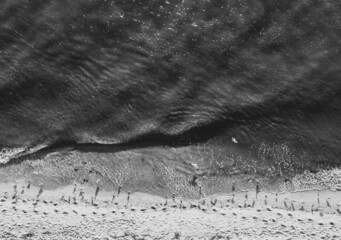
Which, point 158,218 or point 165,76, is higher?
point 165,76

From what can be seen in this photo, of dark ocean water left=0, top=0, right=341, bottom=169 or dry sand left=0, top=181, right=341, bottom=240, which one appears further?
dark ocean water left=0, top=0, right=341, bottom=169

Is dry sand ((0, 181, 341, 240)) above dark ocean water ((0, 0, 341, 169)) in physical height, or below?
below

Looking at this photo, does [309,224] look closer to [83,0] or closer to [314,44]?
[314,44]

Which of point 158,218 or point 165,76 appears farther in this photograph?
point 165,76

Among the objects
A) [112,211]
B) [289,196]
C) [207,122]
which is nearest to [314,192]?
[289,196]
